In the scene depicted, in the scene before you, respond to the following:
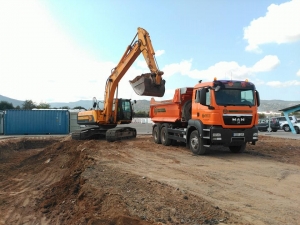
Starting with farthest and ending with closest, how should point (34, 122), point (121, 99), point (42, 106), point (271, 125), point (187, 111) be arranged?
point (42, 106) < point (271, 125) < point (34, 122) < point (121, 99) < point (187, 111)

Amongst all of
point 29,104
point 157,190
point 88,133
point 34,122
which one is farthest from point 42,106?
point 157,190

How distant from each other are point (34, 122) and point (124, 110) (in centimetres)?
1566

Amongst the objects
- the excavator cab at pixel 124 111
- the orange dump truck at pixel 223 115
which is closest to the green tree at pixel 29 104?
the excavator cab at pixel 124 111

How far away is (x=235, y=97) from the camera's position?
1218 centimetres

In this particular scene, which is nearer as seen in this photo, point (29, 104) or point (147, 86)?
point (147, 86)

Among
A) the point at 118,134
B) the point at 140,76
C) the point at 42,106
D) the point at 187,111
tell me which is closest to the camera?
the point at 187,111

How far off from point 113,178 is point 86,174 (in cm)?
103

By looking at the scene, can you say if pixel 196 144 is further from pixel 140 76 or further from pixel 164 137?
pixel 140 76

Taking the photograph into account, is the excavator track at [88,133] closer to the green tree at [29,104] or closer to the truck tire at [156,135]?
the truck tire at [156,135]

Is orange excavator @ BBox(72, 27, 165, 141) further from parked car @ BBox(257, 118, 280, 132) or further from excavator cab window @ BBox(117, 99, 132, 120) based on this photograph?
parked car @ BBox(257, 118, 280, 132)

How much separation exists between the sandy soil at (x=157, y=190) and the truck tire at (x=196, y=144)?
1.13 ft

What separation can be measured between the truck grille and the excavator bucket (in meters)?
4.92

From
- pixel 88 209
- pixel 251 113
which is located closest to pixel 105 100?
pixel 251 113

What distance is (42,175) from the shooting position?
456 inches
